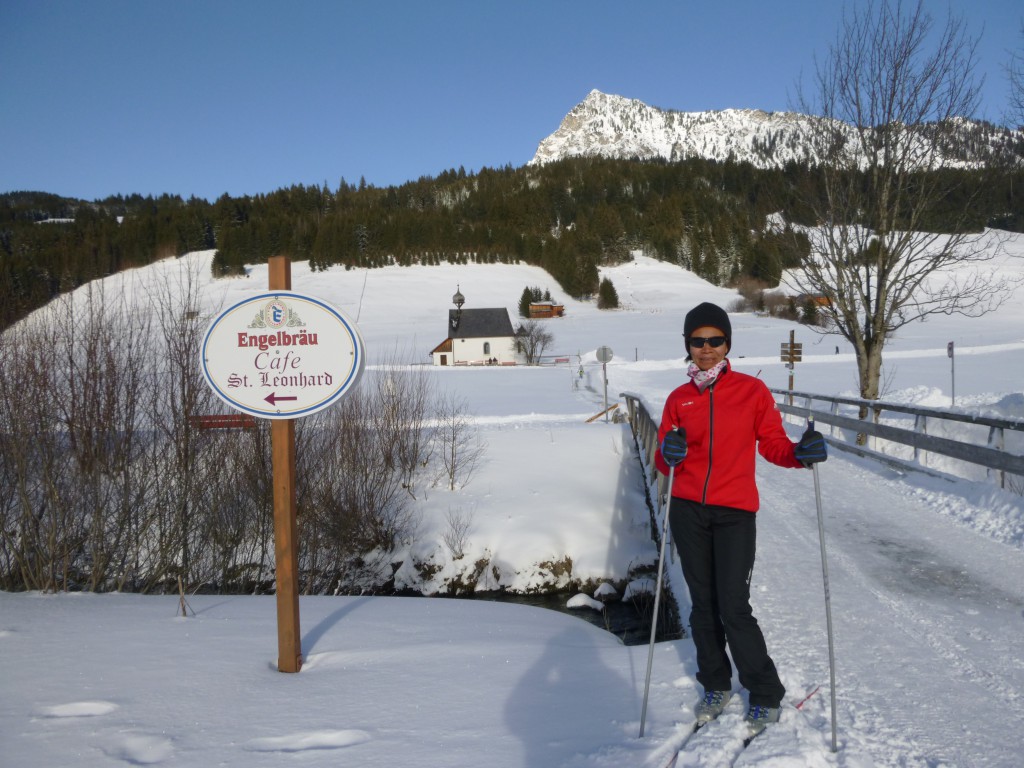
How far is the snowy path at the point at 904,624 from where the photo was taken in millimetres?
3365

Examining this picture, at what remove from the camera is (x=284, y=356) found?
13.5ft

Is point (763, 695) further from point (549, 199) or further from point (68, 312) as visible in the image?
point (549, 199)

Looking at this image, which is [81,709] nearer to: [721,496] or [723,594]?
[723,594]

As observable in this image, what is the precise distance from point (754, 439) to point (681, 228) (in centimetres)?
14957

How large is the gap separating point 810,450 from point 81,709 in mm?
3872

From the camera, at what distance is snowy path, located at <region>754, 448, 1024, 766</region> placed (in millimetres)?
3365

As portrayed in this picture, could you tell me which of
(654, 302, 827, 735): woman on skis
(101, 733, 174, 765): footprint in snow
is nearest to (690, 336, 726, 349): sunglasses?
(654, 302, 827, 735): woman on skis

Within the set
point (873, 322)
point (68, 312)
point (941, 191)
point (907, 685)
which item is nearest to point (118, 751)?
point (907, 685)

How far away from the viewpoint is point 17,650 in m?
4.31

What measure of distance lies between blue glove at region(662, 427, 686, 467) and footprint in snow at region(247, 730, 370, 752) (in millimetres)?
1994

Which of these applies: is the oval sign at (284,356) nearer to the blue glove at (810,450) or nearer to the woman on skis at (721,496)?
the woman on skis at (721,496)

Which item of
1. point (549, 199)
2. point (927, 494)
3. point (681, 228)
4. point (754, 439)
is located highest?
point (549, 199)

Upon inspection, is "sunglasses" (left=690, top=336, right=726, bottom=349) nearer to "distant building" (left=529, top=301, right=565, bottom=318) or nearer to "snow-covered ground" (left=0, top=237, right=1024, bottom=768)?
"snow-covered ground" (left=0, top=237, right=1024, bottom=768)

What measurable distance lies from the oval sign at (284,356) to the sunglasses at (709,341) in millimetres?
1944
